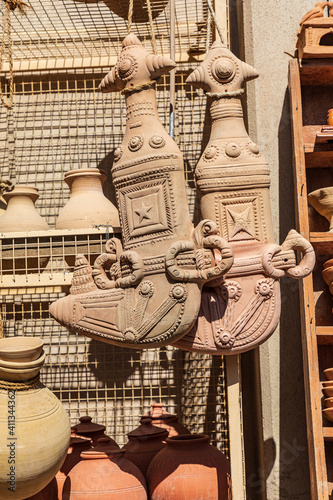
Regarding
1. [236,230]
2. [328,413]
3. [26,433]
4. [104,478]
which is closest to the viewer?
[26,433]

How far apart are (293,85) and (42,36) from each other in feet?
4.31

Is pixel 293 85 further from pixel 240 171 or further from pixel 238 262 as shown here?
pixel 238 262

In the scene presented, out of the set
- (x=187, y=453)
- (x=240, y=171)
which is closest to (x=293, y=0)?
(x=240, y=171)

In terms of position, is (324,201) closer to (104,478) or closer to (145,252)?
(145,252)

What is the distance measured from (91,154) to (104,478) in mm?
1577

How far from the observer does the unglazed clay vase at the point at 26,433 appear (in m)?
1.71


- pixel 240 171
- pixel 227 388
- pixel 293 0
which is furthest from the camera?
pixel 293 0

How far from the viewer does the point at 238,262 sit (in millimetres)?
1920

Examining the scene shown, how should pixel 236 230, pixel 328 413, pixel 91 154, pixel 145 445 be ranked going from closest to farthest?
pixel 236 230, pixel 145 445, pixel 328 413, pixel 91 154

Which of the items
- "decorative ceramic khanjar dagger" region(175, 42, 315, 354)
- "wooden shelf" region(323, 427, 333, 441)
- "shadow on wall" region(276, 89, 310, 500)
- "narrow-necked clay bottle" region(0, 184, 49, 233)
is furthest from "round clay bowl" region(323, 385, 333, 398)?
"narrow-necked clay bottle" region(0, 184, 49, 233)

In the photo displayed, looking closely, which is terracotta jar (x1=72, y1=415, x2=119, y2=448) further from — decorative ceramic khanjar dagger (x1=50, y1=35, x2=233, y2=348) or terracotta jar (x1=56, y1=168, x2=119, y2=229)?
terracotta jar (x1=56, y1=168, x2=119, y2=229)

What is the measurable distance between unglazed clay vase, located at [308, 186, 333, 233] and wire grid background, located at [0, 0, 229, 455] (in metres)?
0.62

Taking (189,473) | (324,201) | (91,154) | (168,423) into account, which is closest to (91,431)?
(168,423)

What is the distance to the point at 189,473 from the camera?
1855 mm
